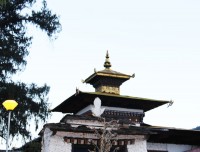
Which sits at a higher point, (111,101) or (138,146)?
(111,101)

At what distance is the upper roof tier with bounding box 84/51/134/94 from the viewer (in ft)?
82.2

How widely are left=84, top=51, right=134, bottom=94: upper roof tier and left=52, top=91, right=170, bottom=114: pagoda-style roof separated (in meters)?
1.74

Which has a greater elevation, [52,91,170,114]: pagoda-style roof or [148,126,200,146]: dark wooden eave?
[52,91,170,114]: pagoda-style roof

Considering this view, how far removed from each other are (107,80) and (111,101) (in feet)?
8.75

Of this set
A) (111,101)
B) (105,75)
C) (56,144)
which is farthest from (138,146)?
(105,75)

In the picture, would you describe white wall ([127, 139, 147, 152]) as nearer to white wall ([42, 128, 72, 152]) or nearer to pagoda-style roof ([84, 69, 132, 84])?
white wall ([42, 128, 72, 152])

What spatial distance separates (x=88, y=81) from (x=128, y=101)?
154 inches

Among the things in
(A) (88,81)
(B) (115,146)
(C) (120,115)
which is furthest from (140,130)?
(A) (88,81)

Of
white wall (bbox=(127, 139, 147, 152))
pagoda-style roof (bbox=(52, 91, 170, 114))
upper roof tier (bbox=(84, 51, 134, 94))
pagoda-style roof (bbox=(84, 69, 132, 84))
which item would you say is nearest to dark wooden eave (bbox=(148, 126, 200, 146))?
pagoda-style roof (bbox=(52, 91, 170, 114))

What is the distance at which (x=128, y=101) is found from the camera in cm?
2325

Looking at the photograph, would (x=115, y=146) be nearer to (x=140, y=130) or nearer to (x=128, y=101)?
(x=140, y=130)

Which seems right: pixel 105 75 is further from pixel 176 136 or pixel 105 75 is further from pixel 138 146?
pixel 138 146

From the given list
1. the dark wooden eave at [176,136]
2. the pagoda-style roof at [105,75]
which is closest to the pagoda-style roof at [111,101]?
the pagoda-style roof at [105,75]

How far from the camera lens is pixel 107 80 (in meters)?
25.5
